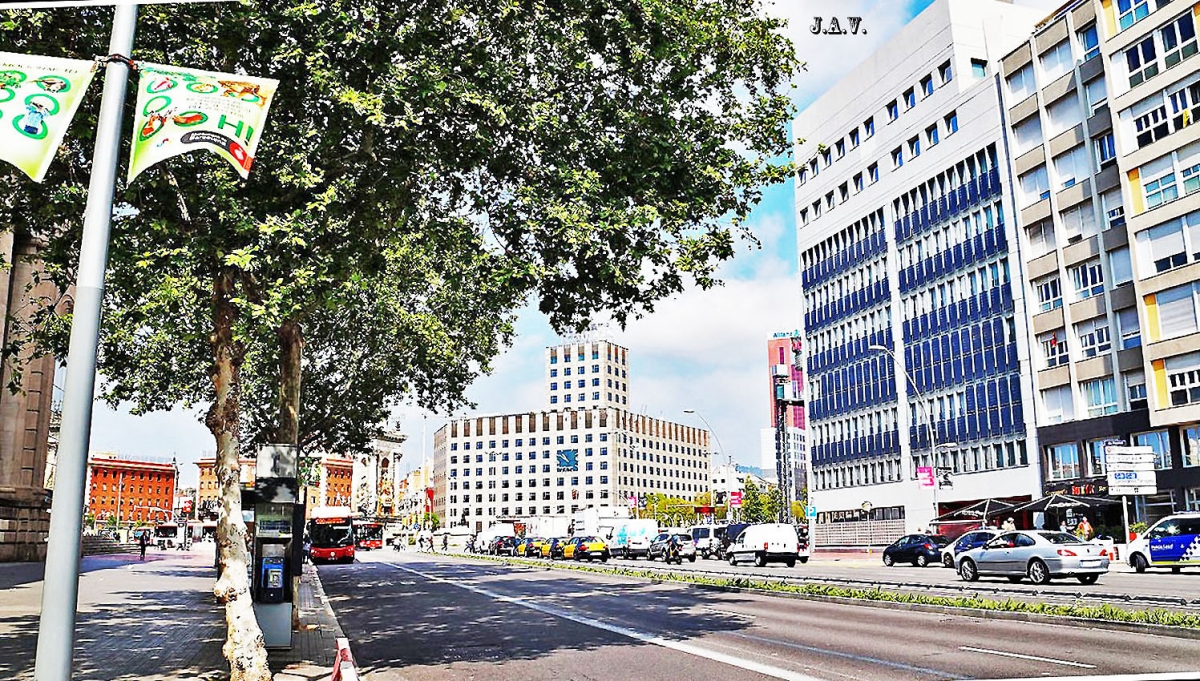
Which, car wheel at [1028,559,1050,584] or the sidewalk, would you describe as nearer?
the sidewalk

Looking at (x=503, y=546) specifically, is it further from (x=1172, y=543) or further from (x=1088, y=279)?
(x=1172, y=543)

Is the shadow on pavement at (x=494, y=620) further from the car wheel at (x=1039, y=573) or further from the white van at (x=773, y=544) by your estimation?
the white van at (x=773, y=544)

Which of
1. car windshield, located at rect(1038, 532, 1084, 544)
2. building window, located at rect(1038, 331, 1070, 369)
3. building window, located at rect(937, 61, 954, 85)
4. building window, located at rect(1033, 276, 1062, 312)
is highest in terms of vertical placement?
building window, located at rect(937, 61, 954, 85)

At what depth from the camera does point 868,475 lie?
67.4 meters

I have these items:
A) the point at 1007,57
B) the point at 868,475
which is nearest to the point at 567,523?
the point at 868,475

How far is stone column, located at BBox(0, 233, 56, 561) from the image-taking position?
140ft

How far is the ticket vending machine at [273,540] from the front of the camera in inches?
541

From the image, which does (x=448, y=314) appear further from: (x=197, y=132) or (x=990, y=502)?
(x=990, y=502)

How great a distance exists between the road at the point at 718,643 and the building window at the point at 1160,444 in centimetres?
2862

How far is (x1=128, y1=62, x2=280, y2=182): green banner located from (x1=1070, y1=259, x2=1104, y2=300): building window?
48.9 m

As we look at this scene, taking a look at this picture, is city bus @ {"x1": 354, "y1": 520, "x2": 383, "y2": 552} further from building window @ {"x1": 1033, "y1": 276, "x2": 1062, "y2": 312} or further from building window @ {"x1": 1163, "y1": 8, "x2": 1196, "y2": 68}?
building window @ {"x1": 1163, "y1": 8, "x2": 1196, "y2": 68}

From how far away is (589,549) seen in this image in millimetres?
58250

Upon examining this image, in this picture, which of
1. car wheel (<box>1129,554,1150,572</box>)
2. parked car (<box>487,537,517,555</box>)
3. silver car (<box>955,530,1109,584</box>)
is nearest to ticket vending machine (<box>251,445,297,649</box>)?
silver car (<box>955,530,1109,584</box>)

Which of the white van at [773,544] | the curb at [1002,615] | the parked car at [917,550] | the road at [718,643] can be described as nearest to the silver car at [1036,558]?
the curb at [1002,615]
